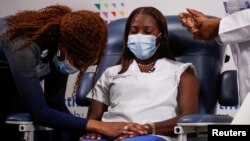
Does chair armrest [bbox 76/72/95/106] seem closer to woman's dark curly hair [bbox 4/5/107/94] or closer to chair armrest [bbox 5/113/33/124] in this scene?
woman's dark curly hair [bbox 4/5/107/94]

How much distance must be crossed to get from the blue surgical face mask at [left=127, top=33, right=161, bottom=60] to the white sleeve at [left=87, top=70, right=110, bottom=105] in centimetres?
21

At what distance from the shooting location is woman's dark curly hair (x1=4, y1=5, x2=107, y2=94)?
1846 millimetres

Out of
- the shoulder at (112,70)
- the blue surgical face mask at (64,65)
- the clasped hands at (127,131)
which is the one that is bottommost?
the clasped hands at (127,131)

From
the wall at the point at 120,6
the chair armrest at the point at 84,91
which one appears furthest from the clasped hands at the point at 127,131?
the wall at the point at 120,6

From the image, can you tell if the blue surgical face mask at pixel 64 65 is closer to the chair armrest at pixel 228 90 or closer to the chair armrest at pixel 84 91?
the chair armrest at pixel 84 91

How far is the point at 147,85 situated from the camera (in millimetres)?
2037

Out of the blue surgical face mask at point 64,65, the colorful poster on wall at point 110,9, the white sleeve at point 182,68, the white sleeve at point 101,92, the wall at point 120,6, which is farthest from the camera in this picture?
the colorful poster on wall at point 110,9

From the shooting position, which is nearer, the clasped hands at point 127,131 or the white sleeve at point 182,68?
the clasped hands at point 127,131

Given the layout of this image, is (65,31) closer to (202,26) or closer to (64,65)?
(64,65)

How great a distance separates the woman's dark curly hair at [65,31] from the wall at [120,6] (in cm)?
100

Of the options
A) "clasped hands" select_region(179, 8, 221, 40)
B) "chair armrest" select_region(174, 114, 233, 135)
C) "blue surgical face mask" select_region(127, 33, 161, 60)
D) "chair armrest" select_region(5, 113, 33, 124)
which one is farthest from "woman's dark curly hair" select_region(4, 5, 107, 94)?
"chair armrest" select_region(174, 114, 233, 135)

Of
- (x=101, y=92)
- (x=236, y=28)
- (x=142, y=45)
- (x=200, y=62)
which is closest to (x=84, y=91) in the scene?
(x=101, y=92)

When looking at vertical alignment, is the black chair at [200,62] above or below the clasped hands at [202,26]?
below

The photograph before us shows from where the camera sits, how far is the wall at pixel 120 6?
108 inches
